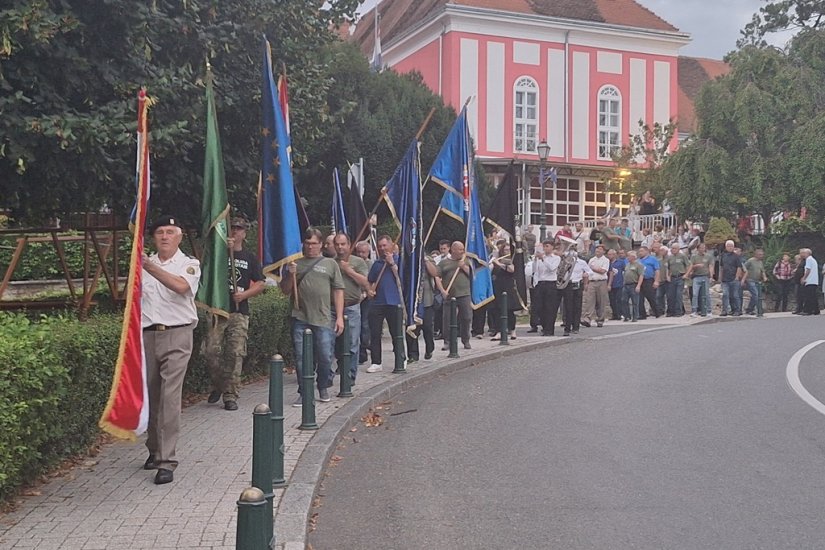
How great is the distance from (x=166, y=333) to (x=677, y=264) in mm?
18315

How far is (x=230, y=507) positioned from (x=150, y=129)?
4.87 metres

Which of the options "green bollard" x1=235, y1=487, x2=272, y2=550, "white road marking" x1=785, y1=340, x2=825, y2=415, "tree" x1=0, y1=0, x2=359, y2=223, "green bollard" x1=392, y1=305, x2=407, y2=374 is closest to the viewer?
"green bollard" x1=235, y1=487, x2=272, y2=550

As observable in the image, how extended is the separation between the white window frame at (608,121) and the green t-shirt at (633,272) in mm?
23969

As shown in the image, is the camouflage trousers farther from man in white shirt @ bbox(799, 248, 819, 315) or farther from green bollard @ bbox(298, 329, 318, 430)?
man in white shirt @ bbox(799, 248, 819, 315)

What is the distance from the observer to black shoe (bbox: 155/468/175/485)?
6898 millimetres

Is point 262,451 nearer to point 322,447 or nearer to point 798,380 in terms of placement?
point 322,447

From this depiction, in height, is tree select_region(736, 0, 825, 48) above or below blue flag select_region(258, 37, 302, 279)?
above

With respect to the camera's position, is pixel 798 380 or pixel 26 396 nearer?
pixel 26 396

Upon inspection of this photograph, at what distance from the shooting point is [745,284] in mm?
25047

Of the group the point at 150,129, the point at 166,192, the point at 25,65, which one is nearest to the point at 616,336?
the point at 166,192

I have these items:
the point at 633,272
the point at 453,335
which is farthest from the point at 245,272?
the point at 633,272

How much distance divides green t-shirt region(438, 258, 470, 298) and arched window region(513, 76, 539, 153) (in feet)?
97.0

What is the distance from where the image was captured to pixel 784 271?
86.1ft

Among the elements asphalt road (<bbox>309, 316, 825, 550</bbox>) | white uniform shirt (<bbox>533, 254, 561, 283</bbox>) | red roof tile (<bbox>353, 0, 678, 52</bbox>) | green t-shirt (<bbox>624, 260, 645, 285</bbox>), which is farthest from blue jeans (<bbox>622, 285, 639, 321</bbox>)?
red roof tile (<bbox>353, 0, 678, 52</bbox>)
